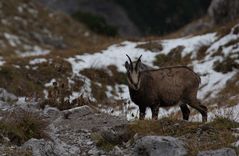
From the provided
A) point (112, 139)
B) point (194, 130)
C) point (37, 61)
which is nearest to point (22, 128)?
point (112, 139)

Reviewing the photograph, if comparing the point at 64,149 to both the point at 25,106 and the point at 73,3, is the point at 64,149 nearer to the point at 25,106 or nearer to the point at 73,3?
the point at 25,106

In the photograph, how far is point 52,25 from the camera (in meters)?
40.9

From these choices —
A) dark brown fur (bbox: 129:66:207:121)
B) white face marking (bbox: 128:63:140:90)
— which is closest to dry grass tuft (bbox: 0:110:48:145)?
white face marking (bbox: 128:63:140:90)

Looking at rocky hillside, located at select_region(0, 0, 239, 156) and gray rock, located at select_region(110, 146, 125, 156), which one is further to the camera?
rocky hillside, located at select_region(0, 0, 239, 156)

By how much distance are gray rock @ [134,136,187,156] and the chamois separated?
7.76 ft

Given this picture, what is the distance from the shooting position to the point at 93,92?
20.8m

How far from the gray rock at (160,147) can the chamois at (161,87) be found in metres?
2.36

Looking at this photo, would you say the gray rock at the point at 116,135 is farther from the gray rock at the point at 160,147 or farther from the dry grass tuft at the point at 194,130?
the gray rock at the point at 160,147

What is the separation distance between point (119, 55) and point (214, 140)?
14446 mm

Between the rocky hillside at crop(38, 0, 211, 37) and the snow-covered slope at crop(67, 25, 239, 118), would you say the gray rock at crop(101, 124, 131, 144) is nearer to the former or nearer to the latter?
the snow-covered slope at crop(67, 25, 239, 118)

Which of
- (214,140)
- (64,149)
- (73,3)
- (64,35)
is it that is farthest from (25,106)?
(73,3)

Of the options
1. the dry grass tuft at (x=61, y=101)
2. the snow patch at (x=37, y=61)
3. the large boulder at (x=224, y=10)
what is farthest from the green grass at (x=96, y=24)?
the dry grass tuft at (x=61, y=101)

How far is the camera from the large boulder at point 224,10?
1069 inches

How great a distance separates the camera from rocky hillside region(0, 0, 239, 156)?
10.1 m
